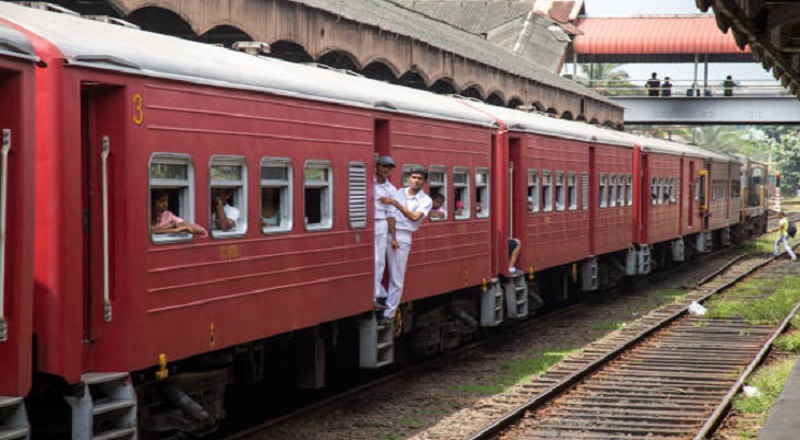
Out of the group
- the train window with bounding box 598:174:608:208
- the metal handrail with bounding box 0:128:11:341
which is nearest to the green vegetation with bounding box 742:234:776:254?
the train window with bounding box 598:174:608:208

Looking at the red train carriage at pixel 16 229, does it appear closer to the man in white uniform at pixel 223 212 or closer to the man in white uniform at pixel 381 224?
the man in white uniform at pixel 223 212

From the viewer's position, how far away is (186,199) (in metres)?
9.12

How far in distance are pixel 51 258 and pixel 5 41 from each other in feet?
4.41

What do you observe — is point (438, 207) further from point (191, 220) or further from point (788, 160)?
point (788, 160)

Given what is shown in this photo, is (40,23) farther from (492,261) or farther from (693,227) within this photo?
(693,227)

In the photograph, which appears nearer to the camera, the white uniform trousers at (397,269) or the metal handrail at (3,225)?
the metal handrail at (3,225)

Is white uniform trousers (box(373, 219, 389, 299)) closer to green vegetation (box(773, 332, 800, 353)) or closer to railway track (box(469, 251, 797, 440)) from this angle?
railway track (box(469, 251, 797, 440))

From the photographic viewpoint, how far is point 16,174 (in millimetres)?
7199

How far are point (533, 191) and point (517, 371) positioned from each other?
406 centimetres

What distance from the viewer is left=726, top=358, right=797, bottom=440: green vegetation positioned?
38.5 ft

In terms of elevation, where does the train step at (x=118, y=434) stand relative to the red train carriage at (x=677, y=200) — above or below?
below

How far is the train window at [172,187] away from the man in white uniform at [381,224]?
396 centimetres

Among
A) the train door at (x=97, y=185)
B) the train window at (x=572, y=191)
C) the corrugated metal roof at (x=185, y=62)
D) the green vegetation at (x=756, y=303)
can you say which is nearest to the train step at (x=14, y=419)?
the train door at (x=97, y=185)

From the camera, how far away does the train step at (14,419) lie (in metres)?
7.02
